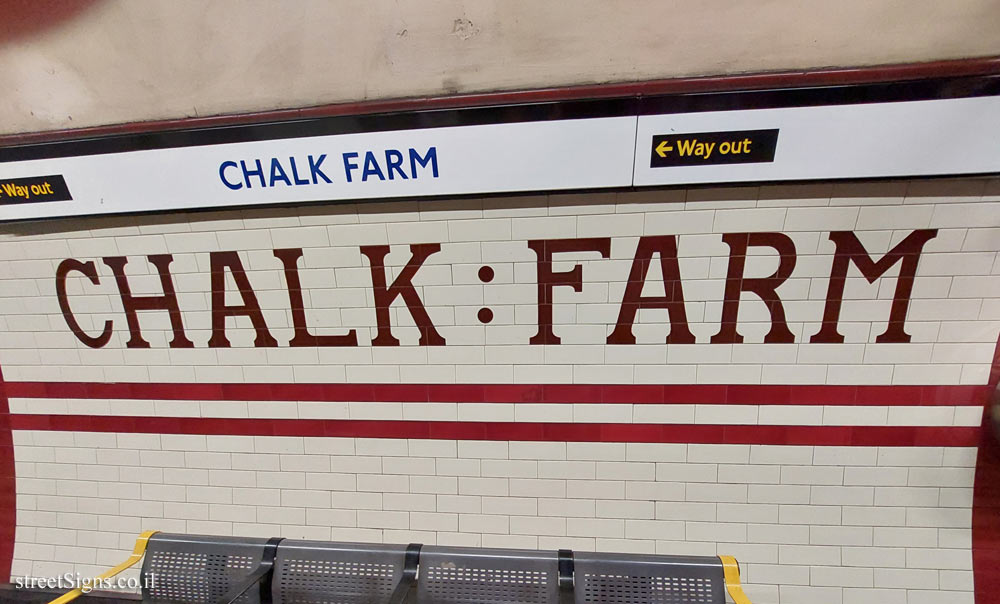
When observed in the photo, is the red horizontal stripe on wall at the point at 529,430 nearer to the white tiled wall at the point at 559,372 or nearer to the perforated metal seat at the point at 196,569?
the white tiled wall at the point at 559,372

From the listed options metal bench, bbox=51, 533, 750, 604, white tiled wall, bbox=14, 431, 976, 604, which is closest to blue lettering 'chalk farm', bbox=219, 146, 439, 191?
white tiled wall, bbox=14, 431, 976, 604

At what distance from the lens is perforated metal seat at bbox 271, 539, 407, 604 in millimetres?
1745

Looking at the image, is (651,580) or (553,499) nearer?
(651,580)

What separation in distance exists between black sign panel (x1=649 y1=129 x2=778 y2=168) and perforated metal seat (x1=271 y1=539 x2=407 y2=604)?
205cm

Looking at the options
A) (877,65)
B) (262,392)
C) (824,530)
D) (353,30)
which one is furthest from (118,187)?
(824,530)

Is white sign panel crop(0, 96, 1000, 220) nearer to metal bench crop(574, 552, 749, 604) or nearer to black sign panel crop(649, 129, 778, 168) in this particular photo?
black sign panel crop(649, 129, 778, 168)

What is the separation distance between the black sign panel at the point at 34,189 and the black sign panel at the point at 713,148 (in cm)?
265

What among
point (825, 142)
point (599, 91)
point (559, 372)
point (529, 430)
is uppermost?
point (599, 91)

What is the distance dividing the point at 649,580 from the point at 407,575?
1.05 metres

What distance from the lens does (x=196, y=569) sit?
6.02ft

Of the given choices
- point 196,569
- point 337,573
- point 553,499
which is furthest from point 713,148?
point 196,569

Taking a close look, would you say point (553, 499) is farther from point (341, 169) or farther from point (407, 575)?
point (341, 169)

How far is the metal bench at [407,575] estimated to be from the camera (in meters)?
1.66

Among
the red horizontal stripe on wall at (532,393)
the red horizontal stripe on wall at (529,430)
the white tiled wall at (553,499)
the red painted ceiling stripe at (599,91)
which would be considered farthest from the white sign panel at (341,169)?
the white tiled wall at (553,499)
